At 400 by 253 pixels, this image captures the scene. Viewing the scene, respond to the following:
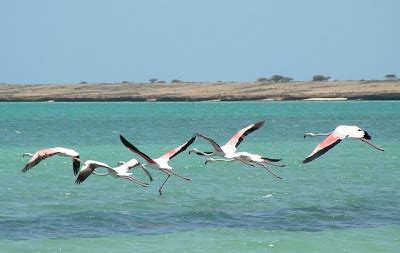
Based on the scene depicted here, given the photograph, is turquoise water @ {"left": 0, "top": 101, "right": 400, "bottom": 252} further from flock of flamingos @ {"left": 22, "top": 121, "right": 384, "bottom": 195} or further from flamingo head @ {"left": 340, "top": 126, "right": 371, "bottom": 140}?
flamingo head @ {"left": 340, "top": 126, "right": 371, "bottom": 140}

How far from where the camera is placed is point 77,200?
95.4 ft

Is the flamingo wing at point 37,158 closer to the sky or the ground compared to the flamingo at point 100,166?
closer to the sky

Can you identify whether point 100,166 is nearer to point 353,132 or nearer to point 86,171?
point 86,171

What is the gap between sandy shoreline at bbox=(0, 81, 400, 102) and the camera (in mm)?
154375

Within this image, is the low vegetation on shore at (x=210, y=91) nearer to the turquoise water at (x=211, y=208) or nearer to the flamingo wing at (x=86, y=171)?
the turquoise water at (x=211, y=208)

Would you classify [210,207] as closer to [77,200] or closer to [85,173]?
[77,200]

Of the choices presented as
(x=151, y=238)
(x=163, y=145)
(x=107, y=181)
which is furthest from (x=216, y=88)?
(x=151, y=238)

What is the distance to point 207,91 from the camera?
165500 millimetres

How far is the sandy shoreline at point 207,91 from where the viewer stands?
15438cm

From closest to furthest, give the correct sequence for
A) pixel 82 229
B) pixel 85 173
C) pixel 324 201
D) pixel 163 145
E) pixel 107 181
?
pixel 85 173 → pixel 82 229 → pixel 324 201 → pixel 107 181 → pixel 163 145

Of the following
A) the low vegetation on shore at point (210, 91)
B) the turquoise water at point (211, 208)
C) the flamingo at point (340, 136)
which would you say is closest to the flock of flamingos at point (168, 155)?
the flamingo at point (340, 136)

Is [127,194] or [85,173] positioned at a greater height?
[85,173]

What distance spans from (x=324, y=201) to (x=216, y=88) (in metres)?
141

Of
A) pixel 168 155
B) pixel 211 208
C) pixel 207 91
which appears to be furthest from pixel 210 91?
pixel 168 155
